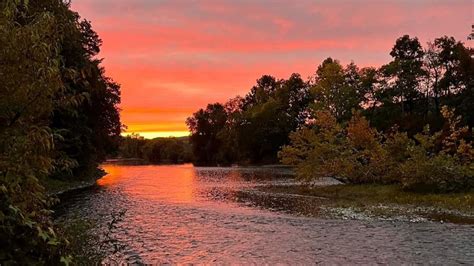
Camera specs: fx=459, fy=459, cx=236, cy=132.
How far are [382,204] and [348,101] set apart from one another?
2760 inches

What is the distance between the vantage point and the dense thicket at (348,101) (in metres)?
77.5

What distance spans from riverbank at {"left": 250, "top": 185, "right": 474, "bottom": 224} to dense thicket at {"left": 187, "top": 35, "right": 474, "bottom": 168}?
13665 mm

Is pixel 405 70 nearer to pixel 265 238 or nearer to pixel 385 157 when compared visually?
pixel 385 157

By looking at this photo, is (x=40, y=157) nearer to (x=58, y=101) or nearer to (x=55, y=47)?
(x=58, y=101)

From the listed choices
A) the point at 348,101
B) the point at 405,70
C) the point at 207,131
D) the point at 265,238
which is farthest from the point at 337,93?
the point at 265,238

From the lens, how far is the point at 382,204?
30.6 meters

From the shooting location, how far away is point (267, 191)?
41.8 m

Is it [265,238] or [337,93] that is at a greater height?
[337,93]

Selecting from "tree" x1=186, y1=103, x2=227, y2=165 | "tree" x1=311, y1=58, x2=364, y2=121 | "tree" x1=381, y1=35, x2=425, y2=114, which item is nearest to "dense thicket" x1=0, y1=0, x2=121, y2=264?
"tree" x1=381, y1=35, x2=425, y2=114

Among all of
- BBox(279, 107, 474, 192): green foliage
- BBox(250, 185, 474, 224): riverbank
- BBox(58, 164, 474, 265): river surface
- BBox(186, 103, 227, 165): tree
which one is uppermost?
BBox(186, 103, 227, 165): tree

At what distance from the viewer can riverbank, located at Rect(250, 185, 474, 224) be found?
25.5 metres

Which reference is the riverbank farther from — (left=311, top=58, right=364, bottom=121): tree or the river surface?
(left=311, top=58, right=364, bottom=121): tree

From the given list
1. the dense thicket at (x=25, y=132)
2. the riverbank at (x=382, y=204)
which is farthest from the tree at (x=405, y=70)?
the dense thicket at (x=25, y=132)

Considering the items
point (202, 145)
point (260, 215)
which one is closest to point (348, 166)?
point (260, 215)
